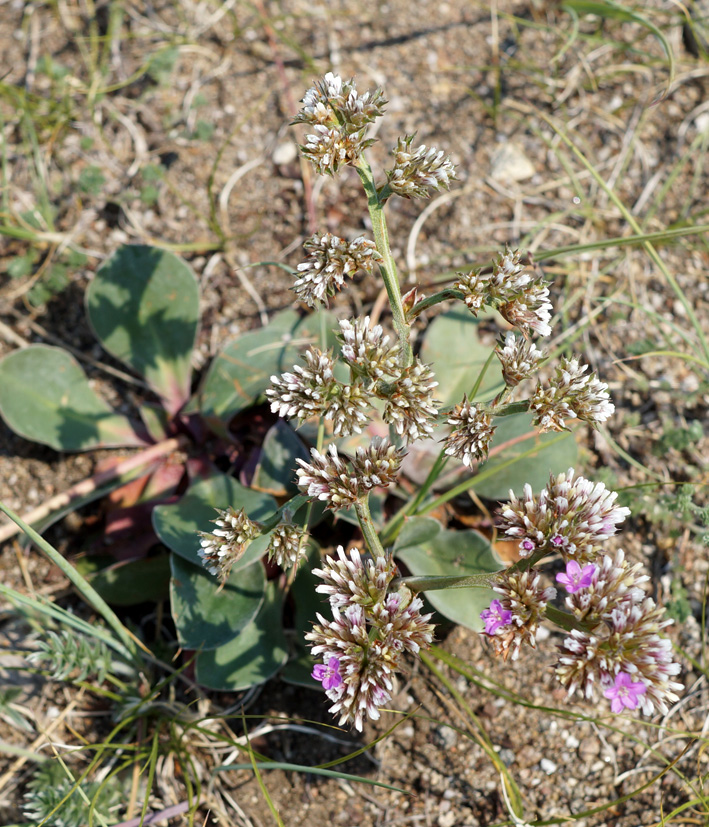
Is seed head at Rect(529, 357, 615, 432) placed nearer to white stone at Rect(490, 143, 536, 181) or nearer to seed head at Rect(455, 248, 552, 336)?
seed head at Rect(455, 248, 552, 336)

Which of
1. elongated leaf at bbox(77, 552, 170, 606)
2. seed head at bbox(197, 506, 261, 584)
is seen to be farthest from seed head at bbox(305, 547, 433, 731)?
elongated leaf at bbox(77, 552, 170, 606)

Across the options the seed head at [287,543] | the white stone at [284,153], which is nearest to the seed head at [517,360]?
the seed head at [287,543]

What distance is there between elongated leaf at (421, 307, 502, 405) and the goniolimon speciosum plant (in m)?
0.94

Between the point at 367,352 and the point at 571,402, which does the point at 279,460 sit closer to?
the point at 367,352

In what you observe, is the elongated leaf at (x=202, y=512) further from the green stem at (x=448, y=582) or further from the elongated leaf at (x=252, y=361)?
the green stem at (x=448, y=582)

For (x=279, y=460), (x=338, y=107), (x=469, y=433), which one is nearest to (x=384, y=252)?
(x=338, y=107)

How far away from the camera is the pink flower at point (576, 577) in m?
1.80

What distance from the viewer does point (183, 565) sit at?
2590 millimetres

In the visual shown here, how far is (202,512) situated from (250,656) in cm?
57

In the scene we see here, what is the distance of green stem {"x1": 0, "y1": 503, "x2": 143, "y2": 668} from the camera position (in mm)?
2156

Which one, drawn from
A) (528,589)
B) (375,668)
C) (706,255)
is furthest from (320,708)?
(706,255)

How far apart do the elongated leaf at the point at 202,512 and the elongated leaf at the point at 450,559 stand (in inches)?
20.3

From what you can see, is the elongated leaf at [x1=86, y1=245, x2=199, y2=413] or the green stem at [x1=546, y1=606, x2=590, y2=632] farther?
the elongated leaf at [x1=86, y1=245, x2=199, y2=413]

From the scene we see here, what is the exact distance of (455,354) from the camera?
3.12 metres
